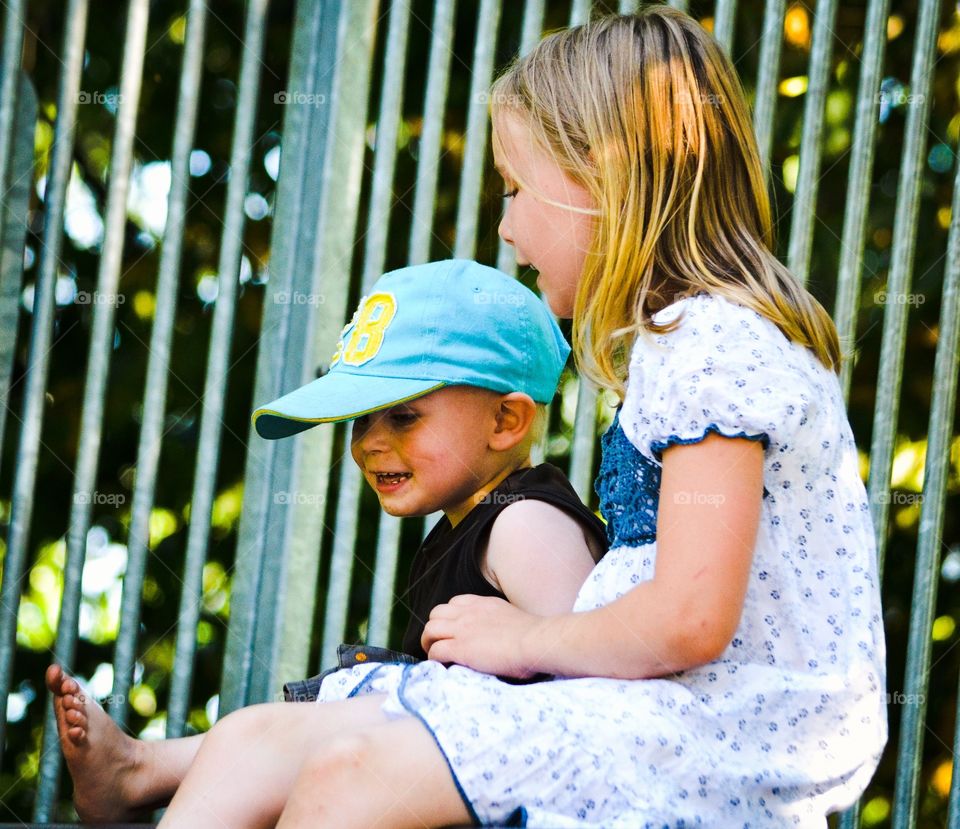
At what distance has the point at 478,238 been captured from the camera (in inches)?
102

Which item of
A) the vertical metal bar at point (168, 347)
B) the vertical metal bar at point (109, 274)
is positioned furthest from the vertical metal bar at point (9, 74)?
the vertical metal bar at point (168, 347)

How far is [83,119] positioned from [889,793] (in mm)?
2327

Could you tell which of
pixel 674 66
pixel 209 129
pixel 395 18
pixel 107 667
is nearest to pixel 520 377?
pixel 674 66

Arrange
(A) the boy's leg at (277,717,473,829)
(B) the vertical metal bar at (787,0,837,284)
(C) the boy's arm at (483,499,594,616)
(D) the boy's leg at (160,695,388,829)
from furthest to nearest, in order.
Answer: (B) the vertical metal bar at (787,0,837,284)
(C) the boy's arm at (483,499,594,616)
(D) the boy's leg at (160,695,388,829)
(A) the boy's leg at (277,717,473,829)

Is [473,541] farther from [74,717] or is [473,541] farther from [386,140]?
[386,140]

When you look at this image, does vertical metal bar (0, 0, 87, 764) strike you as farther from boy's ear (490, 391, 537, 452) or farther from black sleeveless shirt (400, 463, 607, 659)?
boy's ear (490, 391, 537, 452)

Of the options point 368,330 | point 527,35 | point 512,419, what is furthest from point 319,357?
point 527,35

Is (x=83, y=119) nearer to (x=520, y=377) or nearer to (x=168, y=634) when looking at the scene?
(x=168, y=634)

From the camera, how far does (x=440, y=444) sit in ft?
6.39

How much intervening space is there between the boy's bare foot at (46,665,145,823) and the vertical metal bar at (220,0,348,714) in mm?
485

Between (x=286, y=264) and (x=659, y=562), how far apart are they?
4.09ft

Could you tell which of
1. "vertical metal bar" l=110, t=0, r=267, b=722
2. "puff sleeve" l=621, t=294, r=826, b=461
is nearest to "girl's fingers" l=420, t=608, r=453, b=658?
"puff sleeve" l=621, t=294, r=826, b=461

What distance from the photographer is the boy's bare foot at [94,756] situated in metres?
1.93

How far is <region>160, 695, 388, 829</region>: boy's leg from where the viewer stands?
159 centimetres
